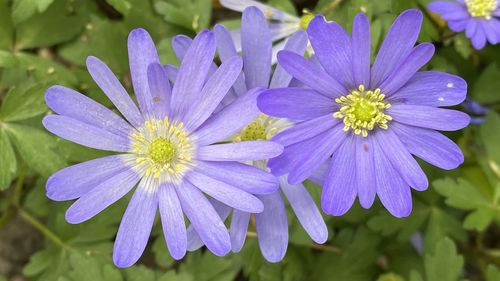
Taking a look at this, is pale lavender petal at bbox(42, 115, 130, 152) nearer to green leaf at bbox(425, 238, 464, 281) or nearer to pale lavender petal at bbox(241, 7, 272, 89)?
pale lavender petal at bbox(241, 7, 272, 89)

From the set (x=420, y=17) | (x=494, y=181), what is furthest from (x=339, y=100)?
(x=494, y=181)

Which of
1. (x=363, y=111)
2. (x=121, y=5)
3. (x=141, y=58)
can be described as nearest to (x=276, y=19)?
(x=121, y=5)

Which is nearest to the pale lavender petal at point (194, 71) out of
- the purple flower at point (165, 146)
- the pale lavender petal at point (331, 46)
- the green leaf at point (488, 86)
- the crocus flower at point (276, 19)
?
the purple flower at point (165, 146)

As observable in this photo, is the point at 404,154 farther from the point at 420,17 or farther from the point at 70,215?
the point at 70,215

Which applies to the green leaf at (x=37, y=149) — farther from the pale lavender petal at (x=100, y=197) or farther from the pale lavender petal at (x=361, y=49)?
the pale lavender petal at (x=361, y=49)

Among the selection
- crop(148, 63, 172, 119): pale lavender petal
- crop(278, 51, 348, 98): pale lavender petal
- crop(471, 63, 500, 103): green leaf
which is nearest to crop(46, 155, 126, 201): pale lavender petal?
crop(148, 63, 172, 119): pale lavender petal

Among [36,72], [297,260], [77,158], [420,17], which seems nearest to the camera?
[420,17]
